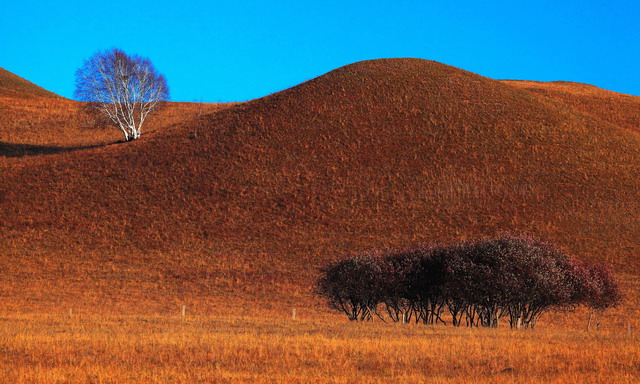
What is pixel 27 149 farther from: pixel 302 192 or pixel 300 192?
pixel 302 192

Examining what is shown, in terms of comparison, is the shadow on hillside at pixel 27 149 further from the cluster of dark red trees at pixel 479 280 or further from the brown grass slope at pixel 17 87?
the cluster of dark red trees at pixel 479 280

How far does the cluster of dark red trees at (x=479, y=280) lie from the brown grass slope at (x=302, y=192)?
12.2 metres

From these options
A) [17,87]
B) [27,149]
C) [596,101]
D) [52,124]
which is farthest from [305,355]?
[17,87]

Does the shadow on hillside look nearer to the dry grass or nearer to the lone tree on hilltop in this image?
the lone tree on hilltop

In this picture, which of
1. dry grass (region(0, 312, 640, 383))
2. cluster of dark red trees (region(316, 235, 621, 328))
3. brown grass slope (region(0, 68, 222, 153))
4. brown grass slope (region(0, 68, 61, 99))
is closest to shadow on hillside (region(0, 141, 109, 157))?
brown grass slope (region(0, 68, 222, 153))

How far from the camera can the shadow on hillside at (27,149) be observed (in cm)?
8688

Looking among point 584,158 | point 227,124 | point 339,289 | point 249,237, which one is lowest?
point 339,289

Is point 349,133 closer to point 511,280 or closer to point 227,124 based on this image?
point 227,124

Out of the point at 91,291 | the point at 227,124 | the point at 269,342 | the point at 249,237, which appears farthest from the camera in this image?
the point at 227,124

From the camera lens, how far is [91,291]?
1747 inches

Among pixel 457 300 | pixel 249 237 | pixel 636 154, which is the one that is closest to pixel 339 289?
pixel 457 300

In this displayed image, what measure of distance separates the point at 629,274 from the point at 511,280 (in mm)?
26169

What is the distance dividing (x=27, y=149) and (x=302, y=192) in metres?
44.6

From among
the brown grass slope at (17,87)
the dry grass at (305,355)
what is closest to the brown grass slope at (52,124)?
the brown grass slope at (17,87)
